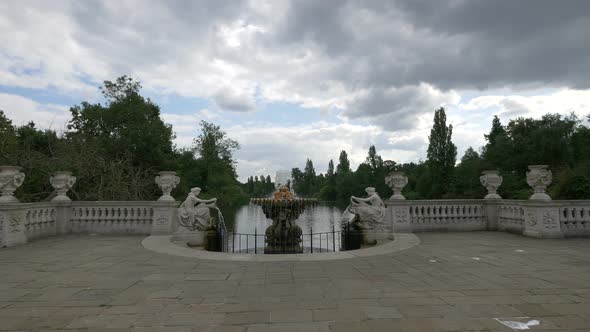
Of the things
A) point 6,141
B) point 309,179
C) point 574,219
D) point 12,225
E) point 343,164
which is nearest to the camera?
point 12,225

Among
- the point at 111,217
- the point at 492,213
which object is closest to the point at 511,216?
the point at 492,213

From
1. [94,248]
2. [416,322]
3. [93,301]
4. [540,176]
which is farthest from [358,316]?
[540,176]

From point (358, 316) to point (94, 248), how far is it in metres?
6.86

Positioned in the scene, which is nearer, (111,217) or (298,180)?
(111,217)

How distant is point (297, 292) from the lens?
14.3ft

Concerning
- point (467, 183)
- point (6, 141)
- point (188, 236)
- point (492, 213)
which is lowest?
point (188, 236)

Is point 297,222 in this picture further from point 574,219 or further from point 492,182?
point 574,219

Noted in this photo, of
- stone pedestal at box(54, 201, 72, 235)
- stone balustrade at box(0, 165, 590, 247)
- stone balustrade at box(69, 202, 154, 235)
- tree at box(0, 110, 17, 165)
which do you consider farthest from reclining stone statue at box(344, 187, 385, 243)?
tree at box(0, 110, 17, 165)

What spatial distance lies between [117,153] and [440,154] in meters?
37.7

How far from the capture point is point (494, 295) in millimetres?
4168

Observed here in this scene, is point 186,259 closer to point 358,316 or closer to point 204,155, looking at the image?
point 358,316

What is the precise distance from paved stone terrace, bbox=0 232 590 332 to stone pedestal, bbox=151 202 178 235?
8.52ft

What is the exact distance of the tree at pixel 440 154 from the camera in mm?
42812

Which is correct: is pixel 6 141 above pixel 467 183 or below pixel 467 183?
above
